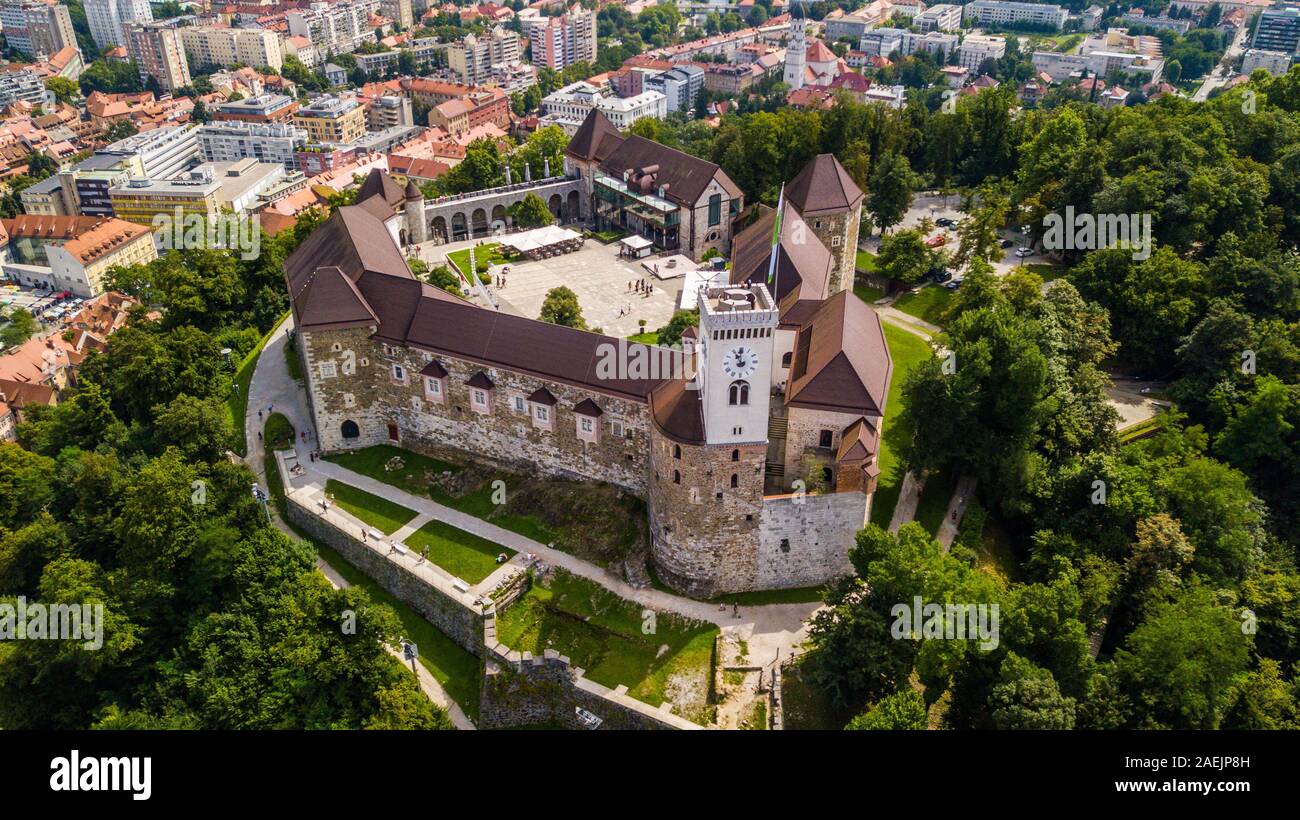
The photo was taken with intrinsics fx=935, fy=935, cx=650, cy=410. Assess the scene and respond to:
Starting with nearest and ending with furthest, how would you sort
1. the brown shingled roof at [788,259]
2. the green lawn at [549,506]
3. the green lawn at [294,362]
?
the green lawn at [549,506] < the brown shingled roof at [788,259] < the green lawn at [294,362]

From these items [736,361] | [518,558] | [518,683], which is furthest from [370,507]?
[736,361]

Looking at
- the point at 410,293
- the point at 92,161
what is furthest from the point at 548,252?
the point at 92,161

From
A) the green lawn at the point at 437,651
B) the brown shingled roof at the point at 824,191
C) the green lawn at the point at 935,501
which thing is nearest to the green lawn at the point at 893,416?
the green lawn at the point at 935,501

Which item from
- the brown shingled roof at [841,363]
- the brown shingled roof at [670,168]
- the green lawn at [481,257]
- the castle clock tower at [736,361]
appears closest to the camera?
the castle clock tower at [736,361]

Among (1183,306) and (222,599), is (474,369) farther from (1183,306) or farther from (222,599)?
(1183,306)

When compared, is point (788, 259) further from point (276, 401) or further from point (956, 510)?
point (276, 401)

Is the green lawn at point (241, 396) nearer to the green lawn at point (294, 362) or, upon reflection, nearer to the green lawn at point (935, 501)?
the green lawn at point (294, 362)
